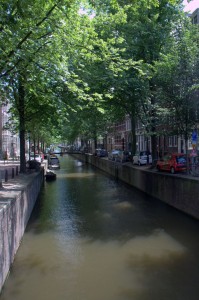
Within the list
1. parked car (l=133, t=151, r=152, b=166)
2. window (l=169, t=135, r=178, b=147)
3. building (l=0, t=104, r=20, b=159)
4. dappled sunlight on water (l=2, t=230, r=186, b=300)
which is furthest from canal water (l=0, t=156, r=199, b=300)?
building (l=0, t=104, r=20, b=159)

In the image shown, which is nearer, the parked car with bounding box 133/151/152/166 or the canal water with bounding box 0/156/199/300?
the canal water with bounding box 0/156/199/300

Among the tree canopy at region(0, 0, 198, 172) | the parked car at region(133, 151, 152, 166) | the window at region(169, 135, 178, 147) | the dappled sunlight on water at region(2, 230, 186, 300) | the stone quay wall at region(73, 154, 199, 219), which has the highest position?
the tree canopy at region(0, 0, 198, 172)

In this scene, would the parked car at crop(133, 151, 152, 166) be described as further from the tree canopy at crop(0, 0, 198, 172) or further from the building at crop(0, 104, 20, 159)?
the building at crop(0, 104, 20, 159)

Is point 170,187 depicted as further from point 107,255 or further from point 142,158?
point 142,158

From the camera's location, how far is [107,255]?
40.4ft

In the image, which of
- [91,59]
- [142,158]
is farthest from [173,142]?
[91,59]

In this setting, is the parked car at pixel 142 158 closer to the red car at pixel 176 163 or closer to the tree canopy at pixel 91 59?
the tree canopy at pixel 91 59

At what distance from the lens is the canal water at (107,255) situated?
9.41 meters

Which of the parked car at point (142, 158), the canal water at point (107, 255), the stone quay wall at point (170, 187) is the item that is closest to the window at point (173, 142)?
the parked car at point (142, 158)

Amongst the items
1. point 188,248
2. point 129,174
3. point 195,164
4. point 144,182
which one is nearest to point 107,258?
point 188,248

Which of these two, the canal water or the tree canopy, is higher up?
the tree canopy

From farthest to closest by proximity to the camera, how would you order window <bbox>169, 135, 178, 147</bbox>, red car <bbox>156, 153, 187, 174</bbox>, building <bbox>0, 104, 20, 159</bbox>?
building <bbox>0, 104, 20, 159</bbox> → window <bbox>169, 135, 178, 147</bbox> → red car <bbox>156, 153, 187, 174</bbox>

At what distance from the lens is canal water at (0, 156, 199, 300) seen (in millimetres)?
9414

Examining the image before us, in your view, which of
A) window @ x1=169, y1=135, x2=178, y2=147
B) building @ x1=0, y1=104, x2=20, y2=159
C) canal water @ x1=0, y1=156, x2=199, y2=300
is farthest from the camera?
building @ x1=0, y1=104, x2=20, y2=159
